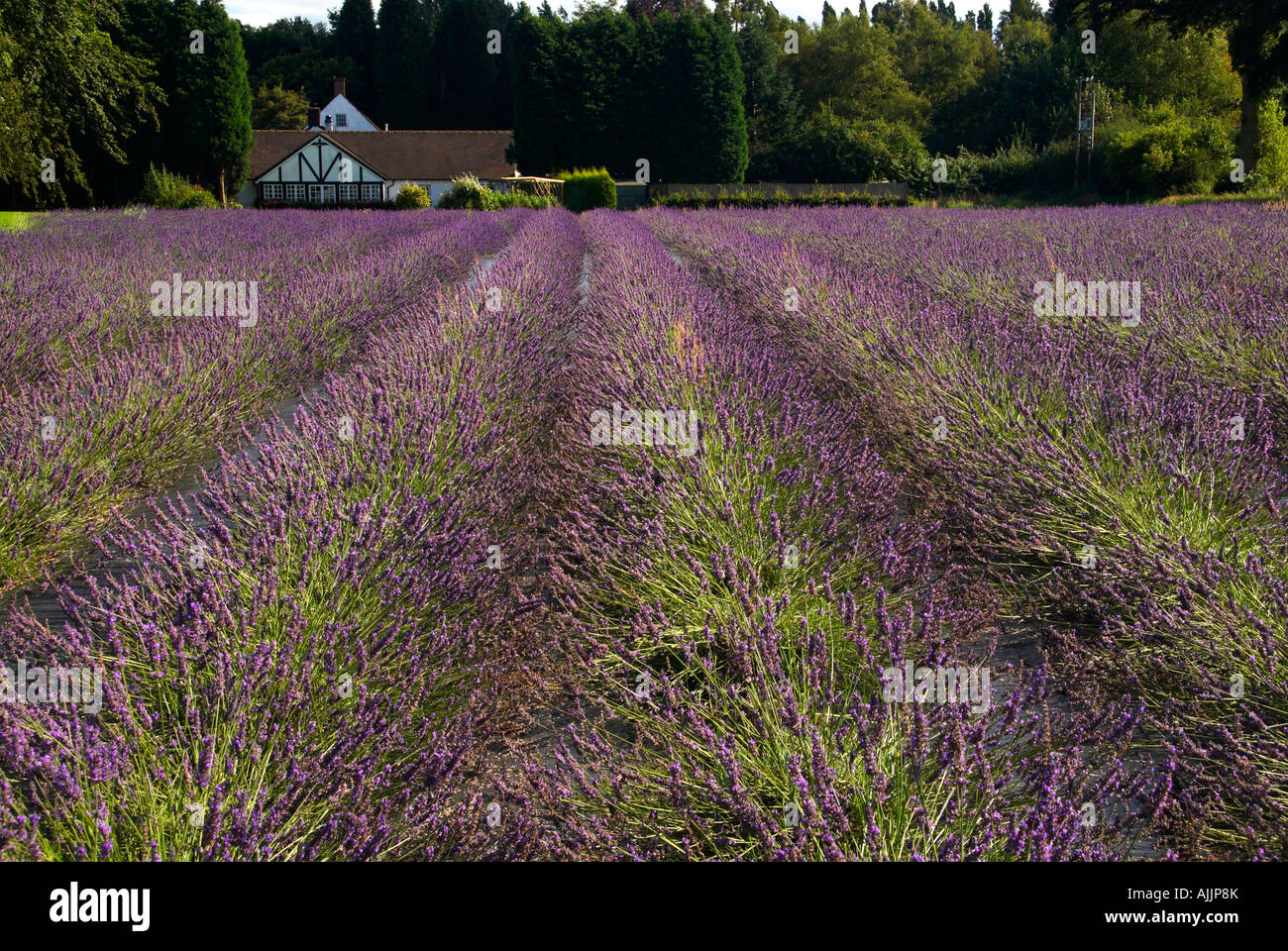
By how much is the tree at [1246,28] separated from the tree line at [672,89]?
0.06 metres

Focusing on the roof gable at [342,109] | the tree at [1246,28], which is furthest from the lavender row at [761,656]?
the roof gable at [342,109]

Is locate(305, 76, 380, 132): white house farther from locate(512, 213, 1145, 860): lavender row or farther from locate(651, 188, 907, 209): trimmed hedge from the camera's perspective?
locate(512, 213, 1145, 860): lavender row

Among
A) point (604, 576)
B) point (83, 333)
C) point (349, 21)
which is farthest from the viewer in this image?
point (349, 21)

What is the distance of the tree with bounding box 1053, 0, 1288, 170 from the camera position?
22875mm

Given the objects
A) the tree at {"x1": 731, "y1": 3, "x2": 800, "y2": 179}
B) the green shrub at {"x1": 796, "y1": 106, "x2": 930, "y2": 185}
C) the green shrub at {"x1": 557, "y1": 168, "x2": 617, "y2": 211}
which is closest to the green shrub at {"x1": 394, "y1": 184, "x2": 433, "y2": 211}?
the green shrub at {"x1": 557, "y1": 168, "x2": 617, "y2": 211}

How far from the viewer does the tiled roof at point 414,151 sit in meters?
42.0

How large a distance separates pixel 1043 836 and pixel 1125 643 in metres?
1.38

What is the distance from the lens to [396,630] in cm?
202

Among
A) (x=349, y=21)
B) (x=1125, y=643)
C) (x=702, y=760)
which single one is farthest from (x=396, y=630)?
(x=349, y=21)

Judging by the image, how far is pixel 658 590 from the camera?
2467 millimetres

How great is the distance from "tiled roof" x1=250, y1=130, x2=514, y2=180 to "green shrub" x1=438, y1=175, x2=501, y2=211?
1525cm

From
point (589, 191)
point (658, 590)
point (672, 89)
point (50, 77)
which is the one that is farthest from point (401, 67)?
point (658, 590)

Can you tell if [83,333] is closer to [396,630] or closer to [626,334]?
[626,334]
